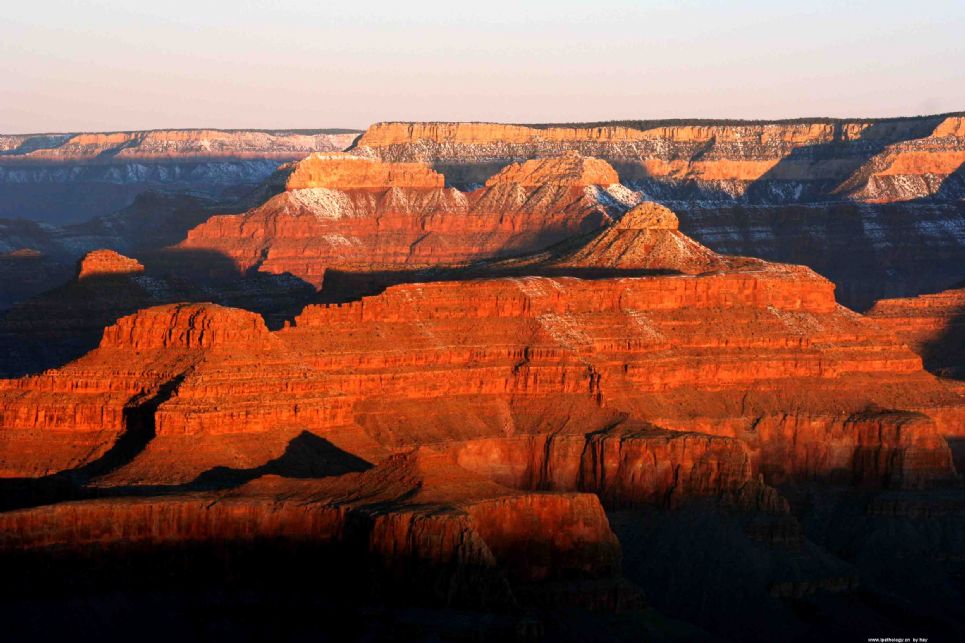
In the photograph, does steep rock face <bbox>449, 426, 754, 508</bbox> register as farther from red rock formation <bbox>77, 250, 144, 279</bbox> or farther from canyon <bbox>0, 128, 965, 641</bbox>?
red rock formation <bbox>77, 250, 144, 279</bbox>

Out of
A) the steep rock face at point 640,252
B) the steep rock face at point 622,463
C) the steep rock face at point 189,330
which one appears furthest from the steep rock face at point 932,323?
the steep rock face at point 189,330

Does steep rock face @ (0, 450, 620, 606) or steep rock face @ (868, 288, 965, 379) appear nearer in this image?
steep rock face @ (0, 450, 620, 606)

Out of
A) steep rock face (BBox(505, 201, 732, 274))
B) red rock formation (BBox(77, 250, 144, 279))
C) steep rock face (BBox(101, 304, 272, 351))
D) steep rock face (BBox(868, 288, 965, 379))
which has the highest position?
steep rock face (BBox(101, 304, 272, 351))

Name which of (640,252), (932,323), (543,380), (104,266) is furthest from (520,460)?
(104,266)

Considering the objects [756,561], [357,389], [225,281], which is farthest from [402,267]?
[756,561]

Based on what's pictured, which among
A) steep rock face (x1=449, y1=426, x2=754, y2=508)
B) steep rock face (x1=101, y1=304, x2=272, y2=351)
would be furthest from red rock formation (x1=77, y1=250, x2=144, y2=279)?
steep rock face (x1=449, y1=426, x2=754, y2=508)

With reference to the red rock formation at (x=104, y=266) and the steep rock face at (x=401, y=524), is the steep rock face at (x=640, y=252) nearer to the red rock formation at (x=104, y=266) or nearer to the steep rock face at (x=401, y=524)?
the red rock formation at (x=104, y=266)
